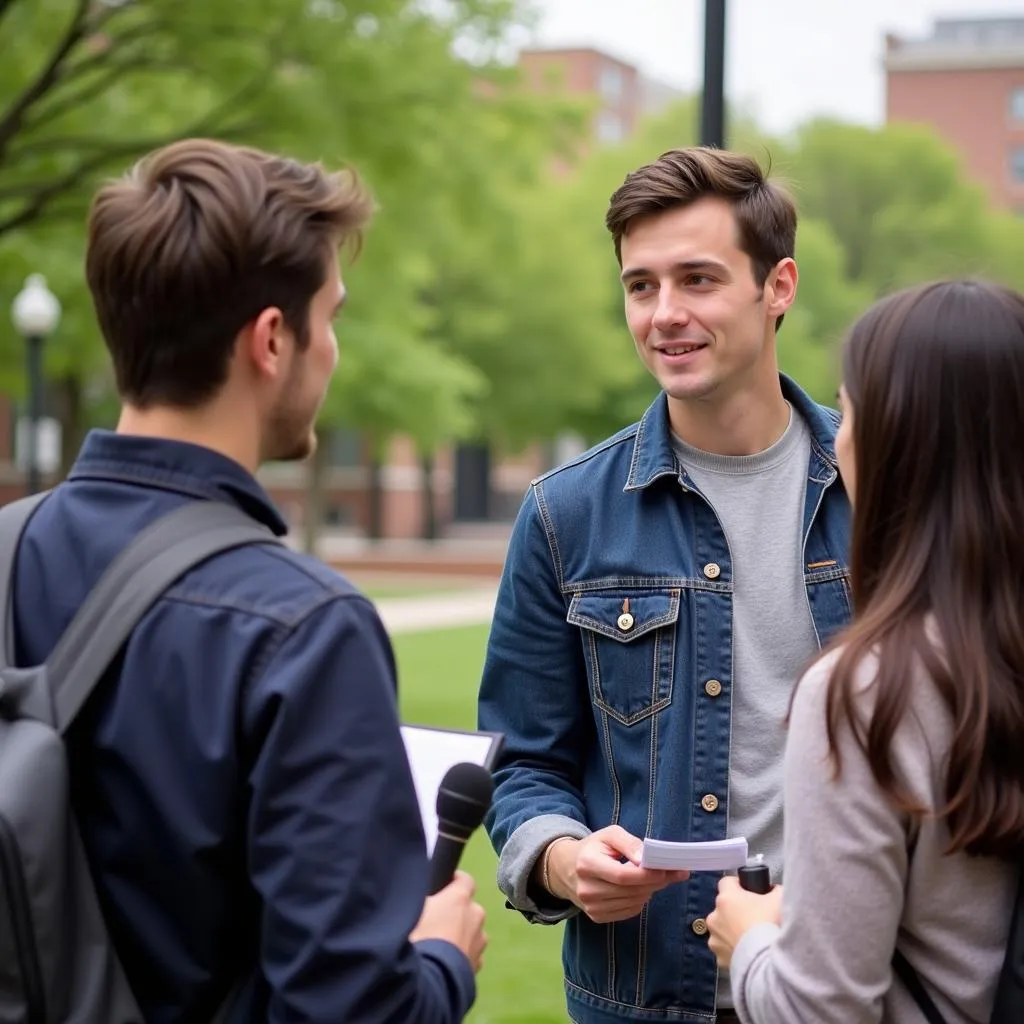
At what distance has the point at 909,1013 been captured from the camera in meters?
1.93

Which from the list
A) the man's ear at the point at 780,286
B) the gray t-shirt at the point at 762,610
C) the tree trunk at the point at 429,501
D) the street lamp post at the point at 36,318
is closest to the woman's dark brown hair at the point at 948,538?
the gray t-shirt at the point at 762,610

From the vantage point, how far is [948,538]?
1932mm

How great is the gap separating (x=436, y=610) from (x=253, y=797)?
2384 centimetres

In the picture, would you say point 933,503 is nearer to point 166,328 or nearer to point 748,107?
point 166,328

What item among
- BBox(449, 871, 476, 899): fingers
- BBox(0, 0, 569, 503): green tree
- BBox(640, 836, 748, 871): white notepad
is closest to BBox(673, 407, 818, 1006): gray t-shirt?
BBox(640, 836, 748, 871): white notepad

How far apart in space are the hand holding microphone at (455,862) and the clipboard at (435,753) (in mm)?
91

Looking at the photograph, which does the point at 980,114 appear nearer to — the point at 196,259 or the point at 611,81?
the point at 611,81

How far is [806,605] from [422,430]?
954 inches

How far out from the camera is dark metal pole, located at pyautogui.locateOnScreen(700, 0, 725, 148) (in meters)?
4.19

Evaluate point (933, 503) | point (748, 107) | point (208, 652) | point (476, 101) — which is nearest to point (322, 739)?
point (208, 652)

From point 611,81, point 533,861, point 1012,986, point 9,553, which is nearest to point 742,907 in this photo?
point 1012,986

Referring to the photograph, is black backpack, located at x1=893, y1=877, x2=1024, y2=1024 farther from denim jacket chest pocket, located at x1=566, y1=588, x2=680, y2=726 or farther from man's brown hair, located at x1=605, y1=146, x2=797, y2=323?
man's brown hair, located at x1=605, y1=146, x2=797, y2=323

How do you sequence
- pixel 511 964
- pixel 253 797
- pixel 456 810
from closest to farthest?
pixel 253 797
pixel 456 810
pixel 511 964

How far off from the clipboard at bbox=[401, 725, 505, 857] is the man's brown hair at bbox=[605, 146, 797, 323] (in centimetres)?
105
